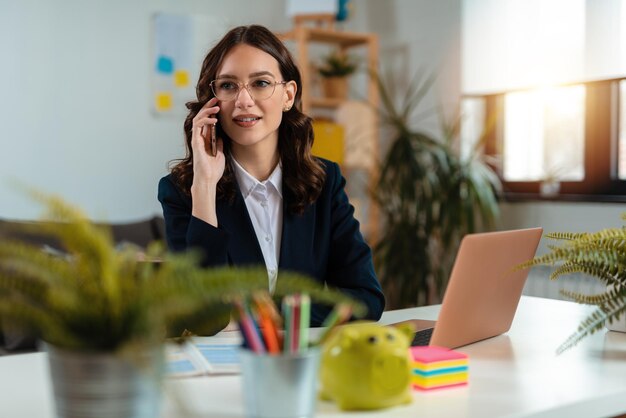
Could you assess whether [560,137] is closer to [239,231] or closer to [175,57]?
[175,57]

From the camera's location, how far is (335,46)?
4.77m

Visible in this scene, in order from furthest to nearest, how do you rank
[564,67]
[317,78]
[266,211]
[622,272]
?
[317,78]
[564,67]
[266,211]
[622,272]

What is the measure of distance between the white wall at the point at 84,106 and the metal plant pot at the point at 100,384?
3112 millimetres

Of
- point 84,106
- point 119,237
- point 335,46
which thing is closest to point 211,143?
point 119,237

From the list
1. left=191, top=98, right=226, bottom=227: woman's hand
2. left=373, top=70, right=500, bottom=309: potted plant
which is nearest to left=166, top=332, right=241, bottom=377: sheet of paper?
left=191, top=98, right=226, bottom=227: woman's hand

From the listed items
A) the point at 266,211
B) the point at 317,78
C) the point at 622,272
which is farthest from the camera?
the point at 317,78

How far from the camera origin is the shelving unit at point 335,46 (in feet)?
14.2

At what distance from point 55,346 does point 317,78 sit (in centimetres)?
391

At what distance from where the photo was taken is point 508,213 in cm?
425

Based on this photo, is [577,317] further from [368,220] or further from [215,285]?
[368,220]

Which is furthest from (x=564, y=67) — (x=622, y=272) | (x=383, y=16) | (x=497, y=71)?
(x=622, y=272)

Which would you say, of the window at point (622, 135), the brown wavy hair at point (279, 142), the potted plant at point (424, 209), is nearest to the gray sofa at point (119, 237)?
the potted plant at point (424, 209)

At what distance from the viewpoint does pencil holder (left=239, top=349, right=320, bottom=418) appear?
936mm

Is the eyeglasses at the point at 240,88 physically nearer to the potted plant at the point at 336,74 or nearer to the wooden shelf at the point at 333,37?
the wooden shelf at the point at 333,37
